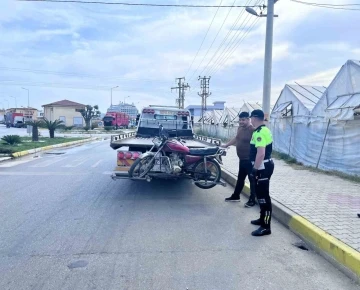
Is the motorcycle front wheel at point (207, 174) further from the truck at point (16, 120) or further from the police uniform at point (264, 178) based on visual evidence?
the truck at point (16, 120)

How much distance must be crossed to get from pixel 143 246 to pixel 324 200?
13.0 ft

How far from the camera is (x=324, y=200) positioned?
6375 millimetres

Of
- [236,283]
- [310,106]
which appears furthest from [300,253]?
[310,106]

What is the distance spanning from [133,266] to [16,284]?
1.17m


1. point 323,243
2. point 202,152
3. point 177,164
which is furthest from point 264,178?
point 177,164

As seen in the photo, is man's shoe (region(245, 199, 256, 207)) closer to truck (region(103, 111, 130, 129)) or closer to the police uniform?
the police uniform

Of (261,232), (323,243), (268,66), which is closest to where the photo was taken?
(323,243)

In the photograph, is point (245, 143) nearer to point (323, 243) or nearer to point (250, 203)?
point (250, 203)

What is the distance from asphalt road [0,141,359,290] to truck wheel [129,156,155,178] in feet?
1.87

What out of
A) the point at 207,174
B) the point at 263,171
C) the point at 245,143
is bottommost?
the point at 207,174

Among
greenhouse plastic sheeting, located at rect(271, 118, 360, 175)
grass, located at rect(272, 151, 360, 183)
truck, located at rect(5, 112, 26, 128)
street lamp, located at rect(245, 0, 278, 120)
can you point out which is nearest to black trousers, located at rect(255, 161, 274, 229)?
grass, located at rect(272, 151, 360, 183)

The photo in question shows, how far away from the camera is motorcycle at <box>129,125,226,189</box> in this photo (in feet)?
21.2

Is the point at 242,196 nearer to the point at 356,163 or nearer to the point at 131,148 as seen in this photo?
the point at 131,148

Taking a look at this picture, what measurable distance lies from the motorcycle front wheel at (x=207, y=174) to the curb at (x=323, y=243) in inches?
54.1
